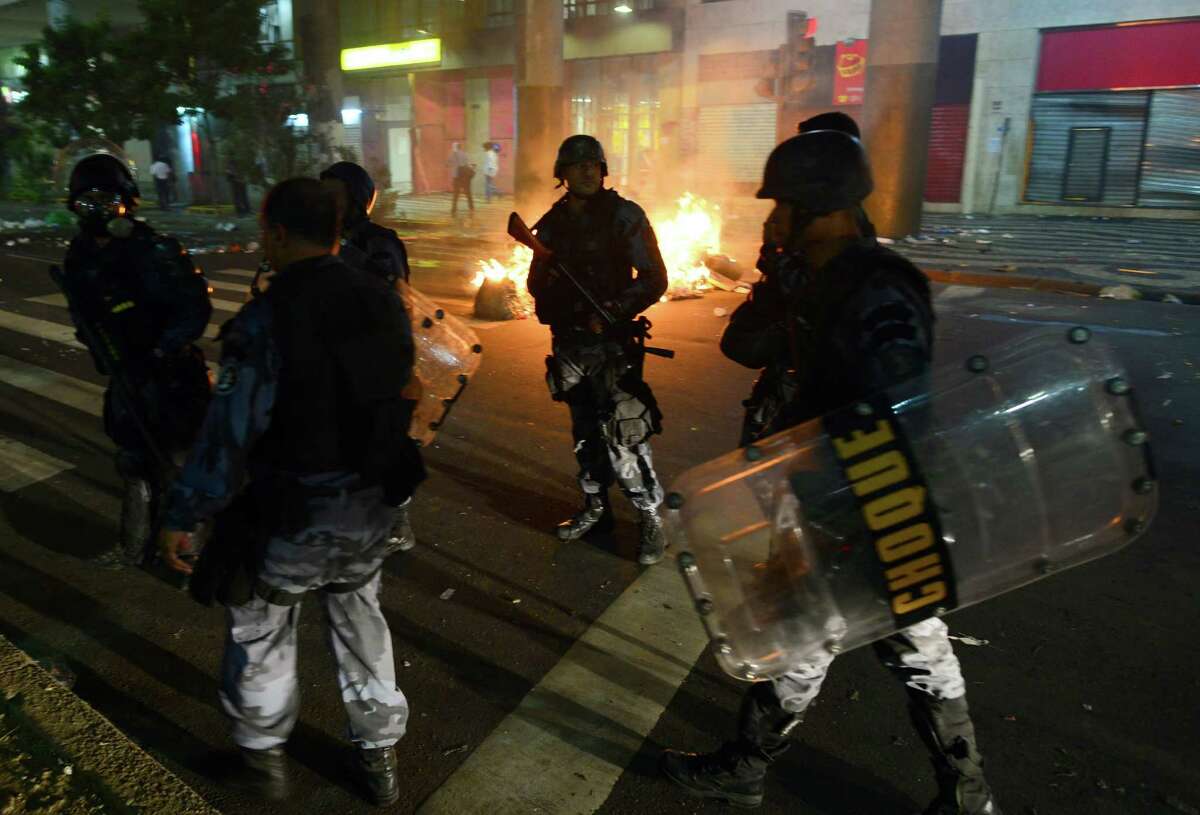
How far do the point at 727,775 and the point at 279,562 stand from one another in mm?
1445

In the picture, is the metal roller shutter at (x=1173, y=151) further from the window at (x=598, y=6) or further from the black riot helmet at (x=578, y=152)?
the black riot helmet at (x=578, y=152)

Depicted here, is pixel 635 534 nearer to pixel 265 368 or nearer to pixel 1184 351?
pixel 265 368

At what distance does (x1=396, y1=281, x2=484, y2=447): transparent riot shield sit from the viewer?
12.4 feet

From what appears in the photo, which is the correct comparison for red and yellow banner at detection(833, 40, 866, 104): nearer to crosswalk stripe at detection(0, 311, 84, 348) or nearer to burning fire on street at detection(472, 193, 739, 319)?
burning fire on street at detection(472, 193, 739, 319)

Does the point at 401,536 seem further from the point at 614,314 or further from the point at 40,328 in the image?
the point at 40,328

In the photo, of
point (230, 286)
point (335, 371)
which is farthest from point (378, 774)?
point (230, 286)

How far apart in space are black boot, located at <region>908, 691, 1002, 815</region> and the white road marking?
0.97 meters

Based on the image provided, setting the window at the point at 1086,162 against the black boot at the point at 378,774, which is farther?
the window at the point at 1086,162

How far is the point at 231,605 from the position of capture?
2.39 metres

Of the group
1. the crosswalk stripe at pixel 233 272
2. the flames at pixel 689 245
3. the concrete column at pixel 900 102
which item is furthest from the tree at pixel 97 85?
the concrete column at pixel 900 102

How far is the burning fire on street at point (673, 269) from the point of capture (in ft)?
32.4

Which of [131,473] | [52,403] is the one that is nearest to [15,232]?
[52,403]

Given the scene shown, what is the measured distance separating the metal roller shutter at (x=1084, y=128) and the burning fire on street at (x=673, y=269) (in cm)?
1193

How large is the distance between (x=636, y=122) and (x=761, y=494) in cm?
2672
